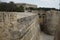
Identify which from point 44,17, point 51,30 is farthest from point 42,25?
point 51,30

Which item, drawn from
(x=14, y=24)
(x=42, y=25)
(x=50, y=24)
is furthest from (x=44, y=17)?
(x=14, y=24)

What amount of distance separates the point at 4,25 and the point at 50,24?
718 inches

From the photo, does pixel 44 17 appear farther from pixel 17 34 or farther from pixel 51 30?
pixel 17 34

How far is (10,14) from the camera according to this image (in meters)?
3.22

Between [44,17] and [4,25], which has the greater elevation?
[4,25]

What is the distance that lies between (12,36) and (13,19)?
1.14 ft

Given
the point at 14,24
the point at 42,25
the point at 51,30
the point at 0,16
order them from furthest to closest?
the point at 42,25 → the point at 51,30 → the point at 14,24 → the point at 0,16

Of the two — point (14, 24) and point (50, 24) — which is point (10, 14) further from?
point (50, 24)

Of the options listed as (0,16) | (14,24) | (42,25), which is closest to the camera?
(0,16)

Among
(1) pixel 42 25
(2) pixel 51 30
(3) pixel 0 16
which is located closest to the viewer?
(3) pixel 0 16

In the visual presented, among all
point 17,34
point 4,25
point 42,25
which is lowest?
point 42,25

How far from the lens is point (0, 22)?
312 cm

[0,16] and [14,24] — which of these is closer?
[0,16]

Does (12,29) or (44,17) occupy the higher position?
(12,29)
